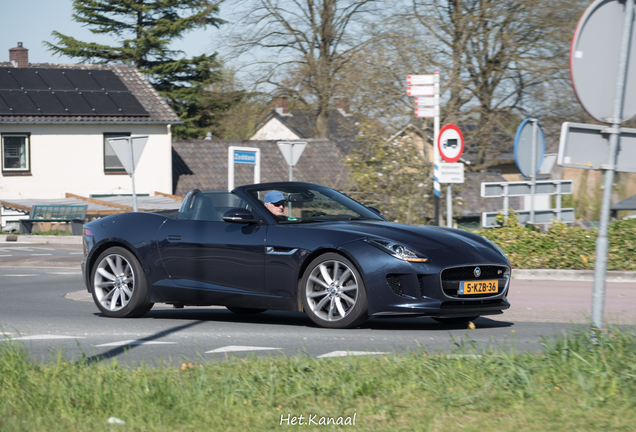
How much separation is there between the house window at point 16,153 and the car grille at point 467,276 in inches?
1291

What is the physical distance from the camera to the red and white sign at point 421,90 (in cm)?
1522

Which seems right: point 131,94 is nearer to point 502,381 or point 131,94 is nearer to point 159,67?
point 159,67

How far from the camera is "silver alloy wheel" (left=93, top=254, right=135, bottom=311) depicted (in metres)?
9.11

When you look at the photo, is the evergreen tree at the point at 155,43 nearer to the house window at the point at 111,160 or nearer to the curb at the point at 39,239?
the house window at the point at 111,160

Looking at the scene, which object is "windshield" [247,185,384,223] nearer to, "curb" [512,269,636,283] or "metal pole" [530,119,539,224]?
"curb" [512,269,636,283]

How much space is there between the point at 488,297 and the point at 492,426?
3816 millimetres

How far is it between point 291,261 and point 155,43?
135ft

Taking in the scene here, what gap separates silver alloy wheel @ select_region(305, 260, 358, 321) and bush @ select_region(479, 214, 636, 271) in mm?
7185

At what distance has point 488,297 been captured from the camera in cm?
776

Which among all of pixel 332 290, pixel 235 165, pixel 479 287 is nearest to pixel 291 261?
pixel 332 290

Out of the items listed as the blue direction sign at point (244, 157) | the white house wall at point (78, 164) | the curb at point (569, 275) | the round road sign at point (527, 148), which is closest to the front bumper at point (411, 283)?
the curb at point (569, 275)

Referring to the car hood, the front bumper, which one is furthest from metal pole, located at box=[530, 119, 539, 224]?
the front bumper

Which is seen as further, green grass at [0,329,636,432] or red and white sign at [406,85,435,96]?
red and white sign at [406,85,435,96]

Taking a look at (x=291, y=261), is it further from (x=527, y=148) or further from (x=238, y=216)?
(x=527, y=148)
